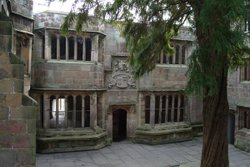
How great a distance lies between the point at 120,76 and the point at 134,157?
3630 mm

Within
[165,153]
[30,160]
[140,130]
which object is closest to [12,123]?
[30,160]

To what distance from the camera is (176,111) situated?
13.8 meters

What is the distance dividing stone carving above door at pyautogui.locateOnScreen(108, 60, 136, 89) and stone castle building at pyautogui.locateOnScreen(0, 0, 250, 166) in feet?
0.14

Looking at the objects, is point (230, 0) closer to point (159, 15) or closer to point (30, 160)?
point (159, 15)

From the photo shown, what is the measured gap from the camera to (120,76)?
40.9 feet

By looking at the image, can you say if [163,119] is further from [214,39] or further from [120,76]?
[214,39]

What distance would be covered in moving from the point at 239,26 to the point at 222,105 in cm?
254

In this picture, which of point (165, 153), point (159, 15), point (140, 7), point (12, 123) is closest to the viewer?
point (12, 123)

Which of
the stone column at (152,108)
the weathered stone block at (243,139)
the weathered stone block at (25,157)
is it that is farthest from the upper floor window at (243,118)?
the weathered stone block at (25,157)

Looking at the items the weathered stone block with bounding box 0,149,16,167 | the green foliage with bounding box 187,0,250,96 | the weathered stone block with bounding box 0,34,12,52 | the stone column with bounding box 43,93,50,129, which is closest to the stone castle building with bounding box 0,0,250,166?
the stone column with bounding box 43,93,50,129

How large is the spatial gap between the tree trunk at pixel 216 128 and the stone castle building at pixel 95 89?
4207 millimetres

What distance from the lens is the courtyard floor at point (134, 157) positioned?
385 inches

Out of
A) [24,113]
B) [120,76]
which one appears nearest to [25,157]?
[24,113]

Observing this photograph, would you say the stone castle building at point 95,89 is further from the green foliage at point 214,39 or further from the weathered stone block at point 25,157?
the green foliage at point 214,39
